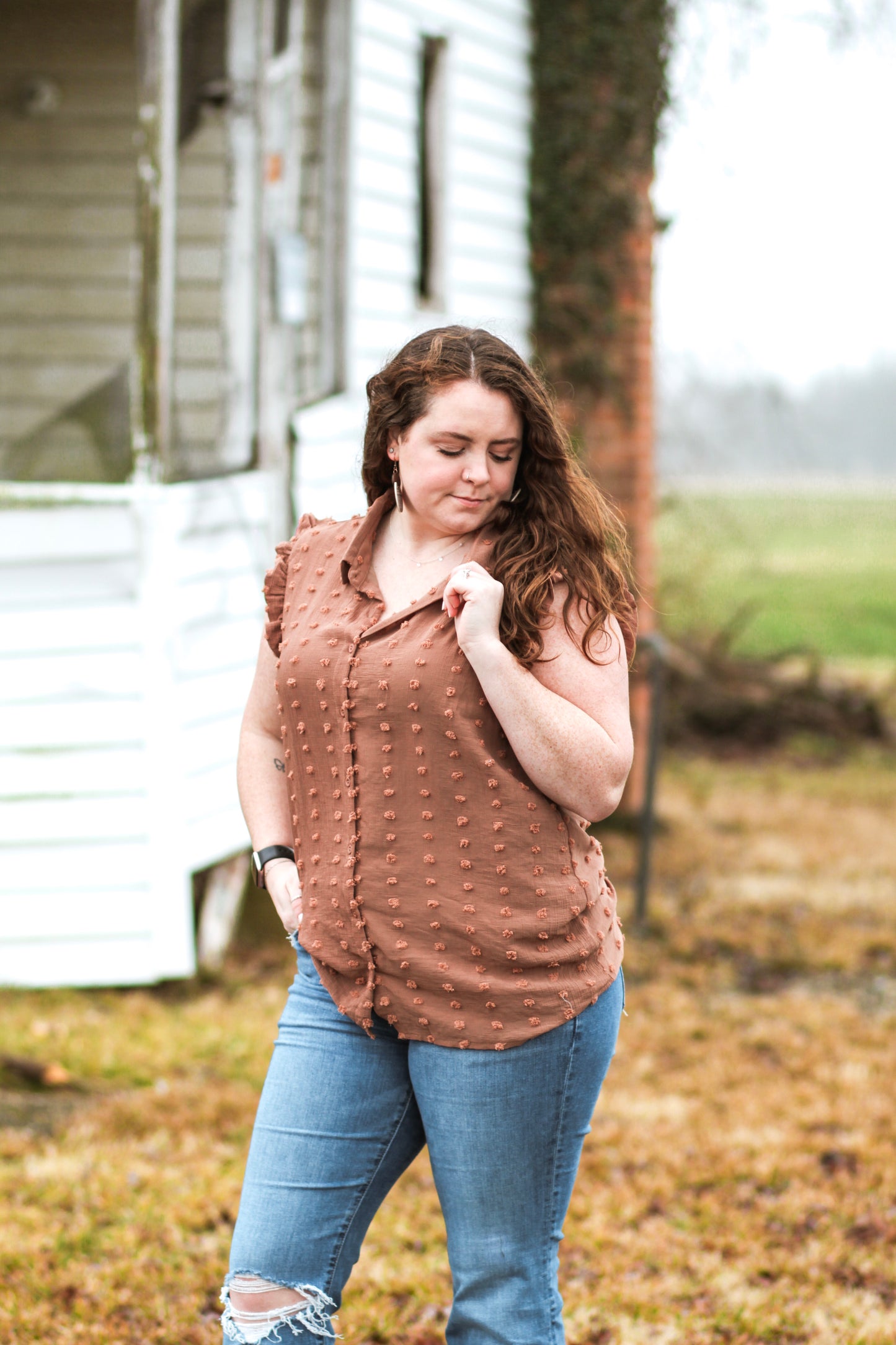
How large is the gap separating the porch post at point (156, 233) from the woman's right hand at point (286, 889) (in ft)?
9.10

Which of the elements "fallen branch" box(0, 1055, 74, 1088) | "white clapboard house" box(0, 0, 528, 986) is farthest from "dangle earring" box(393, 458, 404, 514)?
"fallen branch" box(0, 1055, 74, 1088)

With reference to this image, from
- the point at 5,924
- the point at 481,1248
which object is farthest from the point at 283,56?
the point at 481,1248

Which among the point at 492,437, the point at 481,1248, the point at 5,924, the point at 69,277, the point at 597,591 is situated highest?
the point at 69,277

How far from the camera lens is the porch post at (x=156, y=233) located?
457 centimetres

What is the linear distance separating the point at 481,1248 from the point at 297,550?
1068mm

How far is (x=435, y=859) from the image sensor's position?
192cm

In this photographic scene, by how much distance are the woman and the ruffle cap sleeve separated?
0.16 meters

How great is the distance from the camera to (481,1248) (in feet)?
6.34

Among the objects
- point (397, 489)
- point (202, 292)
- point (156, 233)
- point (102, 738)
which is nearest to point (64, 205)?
point (202, 292)

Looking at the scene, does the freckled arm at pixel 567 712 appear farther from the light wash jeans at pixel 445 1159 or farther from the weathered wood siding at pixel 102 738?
the weathered wood siding at pixel 102 738

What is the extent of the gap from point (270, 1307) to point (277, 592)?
3.45ft

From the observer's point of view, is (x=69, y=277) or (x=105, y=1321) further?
(x=69, y=277)

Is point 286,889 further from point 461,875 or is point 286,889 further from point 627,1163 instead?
point 627,1163

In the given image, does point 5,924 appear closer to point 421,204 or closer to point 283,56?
point 283,56
